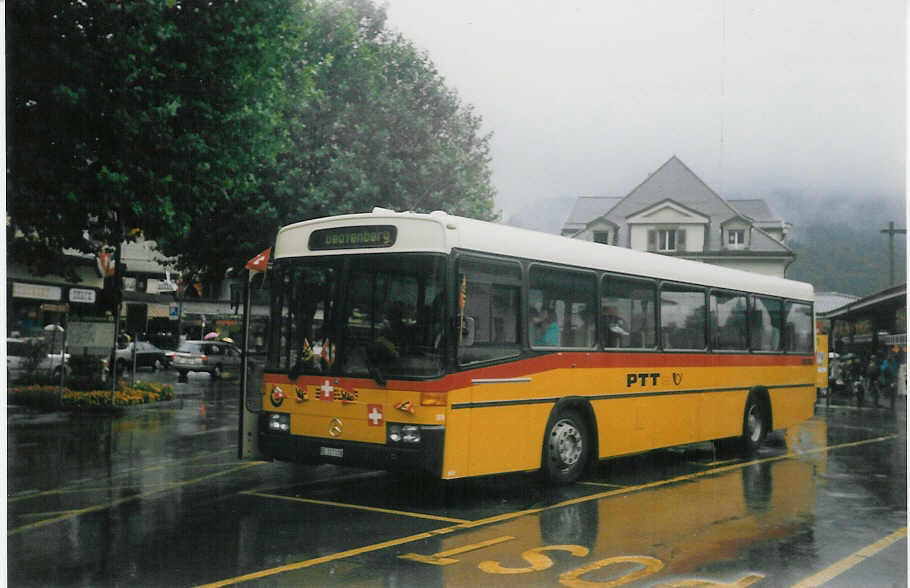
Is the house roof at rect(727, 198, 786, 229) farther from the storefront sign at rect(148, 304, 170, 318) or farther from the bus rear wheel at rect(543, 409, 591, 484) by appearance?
the storefront sign at rect(148, 304, 170, 318)

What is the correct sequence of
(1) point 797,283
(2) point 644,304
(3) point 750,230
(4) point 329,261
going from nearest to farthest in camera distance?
(4) point 329,261 < (2) point 644,304 < (1) point 797,283 < (3) point 750,230

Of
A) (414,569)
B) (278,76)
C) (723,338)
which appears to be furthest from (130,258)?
(414,569)

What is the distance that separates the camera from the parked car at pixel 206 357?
3688 cm

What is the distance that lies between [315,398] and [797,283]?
9.11 metres

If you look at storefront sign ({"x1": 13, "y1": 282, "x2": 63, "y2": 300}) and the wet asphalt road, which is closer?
the wet asphalt road

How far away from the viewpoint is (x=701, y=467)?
12.7 metres

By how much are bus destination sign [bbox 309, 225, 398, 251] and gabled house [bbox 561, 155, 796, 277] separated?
4.07m

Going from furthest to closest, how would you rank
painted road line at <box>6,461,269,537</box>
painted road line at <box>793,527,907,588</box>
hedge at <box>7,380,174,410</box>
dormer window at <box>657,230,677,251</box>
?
hedge at <box>7,380,174,410</box>
dormer window at <box>657,230,677,251</box>
painted road line at <box>6,461,269,537</box>
painted road line at <box>793,527,907,588</box>

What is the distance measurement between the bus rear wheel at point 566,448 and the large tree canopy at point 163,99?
8594mm

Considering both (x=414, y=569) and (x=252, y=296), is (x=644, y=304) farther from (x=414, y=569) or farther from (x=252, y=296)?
(x=414, y=569)

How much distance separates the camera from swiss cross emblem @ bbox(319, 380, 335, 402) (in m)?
9.37

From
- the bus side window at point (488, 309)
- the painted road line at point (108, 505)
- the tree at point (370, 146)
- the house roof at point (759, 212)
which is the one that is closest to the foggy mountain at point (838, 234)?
the house roof at point (759, 212)

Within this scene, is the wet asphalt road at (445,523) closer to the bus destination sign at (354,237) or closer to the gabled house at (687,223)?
the bus destination sign at (354,237)

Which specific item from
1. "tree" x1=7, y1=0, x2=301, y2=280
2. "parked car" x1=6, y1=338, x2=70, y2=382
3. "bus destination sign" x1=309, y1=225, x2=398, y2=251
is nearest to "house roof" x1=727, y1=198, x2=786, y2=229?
"bus destination sign" x1=309, y1=225, x2=398, y2=251
